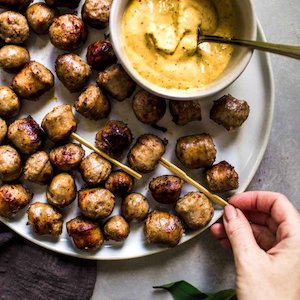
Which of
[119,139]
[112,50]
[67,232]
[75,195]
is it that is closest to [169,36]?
[112,50]

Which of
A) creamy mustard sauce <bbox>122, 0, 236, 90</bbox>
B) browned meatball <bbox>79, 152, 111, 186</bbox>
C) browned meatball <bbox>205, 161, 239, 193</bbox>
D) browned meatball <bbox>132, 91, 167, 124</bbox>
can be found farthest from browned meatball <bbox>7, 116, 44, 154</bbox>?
browned meatball <bbox>205, 161, 239, 193</bbox>

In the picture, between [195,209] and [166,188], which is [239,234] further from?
[166,188]

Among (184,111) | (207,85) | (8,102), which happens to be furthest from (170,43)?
(8,102)

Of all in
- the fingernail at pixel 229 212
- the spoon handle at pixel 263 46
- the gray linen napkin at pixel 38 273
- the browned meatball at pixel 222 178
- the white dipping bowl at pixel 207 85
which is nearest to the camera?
the spoon handle at pixel 263 46

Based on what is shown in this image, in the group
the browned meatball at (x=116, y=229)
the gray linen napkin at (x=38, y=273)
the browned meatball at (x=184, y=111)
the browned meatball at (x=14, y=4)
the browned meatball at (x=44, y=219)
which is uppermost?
the browned meatball at (x=14, y=4)

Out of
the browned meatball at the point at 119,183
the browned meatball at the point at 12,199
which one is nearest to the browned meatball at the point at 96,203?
the browned meatball at the point at 119,183

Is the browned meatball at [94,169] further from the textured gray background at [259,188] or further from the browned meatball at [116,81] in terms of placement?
the textured gray background at [259,188]

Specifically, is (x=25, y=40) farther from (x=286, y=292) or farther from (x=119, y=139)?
(x=286, y=292)

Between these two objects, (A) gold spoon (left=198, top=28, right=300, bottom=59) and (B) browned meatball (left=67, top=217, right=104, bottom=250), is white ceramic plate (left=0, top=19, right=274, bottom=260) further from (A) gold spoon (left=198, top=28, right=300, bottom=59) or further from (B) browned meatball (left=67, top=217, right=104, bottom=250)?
(A) gold spoon (left=198, top=28, right=300, bottom=59)
